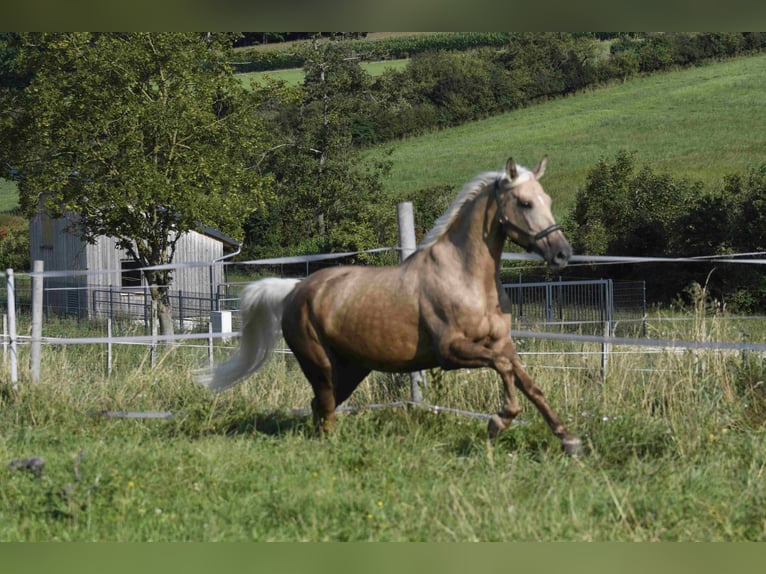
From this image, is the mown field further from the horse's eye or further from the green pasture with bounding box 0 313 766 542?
the horse's eye

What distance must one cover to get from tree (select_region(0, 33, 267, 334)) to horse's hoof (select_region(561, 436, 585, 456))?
15591mm

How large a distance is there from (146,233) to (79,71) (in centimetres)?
396

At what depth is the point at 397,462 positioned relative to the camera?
6.03 m

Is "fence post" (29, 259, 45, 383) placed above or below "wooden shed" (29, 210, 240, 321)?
below

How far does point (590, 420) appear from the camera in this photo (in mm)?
6914

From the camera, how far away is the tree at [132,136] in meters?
21.5

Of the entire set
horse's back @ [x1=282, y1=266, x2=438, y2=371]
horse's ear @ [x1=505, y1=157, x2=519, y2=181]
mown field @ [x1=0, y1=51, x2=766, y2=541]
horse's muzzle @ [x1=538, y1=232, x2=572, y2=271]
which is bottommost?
mown field @ [x1=0, y1=51, x2=766, y2=541]

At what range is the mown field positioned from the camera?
4.88 metres

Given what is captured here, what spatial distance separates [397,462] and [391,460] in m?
0.10

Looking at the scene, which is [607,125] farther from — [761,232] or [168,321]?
[168,321]

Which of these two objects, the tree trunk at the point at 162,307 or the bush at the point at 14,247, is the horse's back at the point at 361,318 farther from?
the bush at the point at 14,247

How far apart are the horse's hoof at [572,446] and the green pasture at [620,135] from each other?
3563 centimetres

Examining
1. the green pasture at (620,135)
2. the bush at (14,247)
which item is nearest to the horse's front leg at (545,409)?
the bush at (14,247)

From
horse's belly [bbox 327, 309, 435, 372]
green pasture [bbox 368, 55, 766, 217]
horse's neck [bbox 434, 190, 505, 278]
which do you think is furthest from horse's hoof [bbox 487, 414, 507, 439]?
green pasture [bbox 368, 55, 766, 217]
